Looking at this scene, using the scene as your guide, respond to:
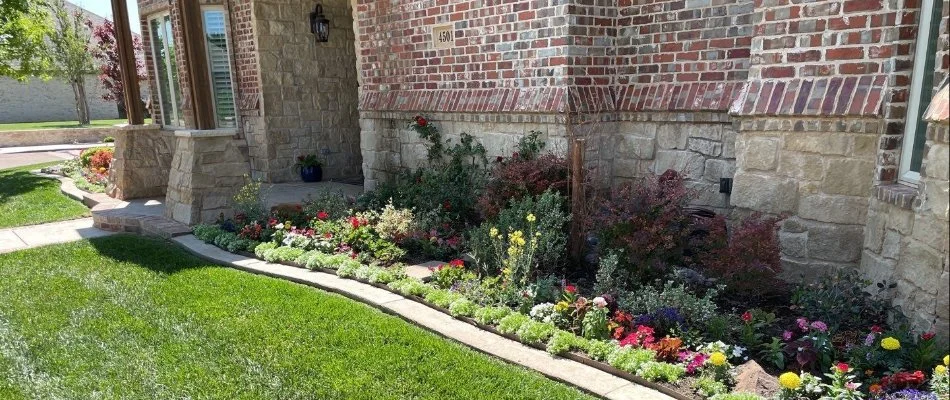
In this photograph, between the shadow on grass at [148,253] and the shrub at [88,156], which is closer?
the shadow on grass at [148,253]

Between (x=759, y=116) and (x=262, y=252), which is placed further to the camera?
(x=262, y=252)

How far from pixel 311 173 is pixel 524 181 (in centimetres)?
571

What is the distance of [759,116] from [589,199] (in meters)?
1.45

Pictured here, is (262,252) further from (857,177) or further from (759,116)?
(857,177)

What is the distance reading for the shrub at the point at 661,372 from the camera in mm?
3105

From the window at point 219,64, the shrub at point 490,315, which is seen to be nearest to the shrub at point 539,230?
the shrub at point 490,315

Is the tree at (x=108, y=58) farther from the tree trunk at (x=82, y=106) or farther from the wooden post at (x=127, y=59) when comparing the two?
the wooden post at (x=127, y=59)

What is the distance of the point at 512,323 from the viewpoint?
381 cm

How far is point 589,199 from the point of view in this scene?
5105 millimetres

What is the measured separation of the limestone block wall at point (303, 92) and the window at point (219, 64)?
965 millimetres

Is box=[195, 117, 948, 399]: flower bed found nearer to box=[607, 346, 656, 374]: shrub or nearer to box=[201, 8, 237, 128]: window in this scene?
box=[607, 346, 656, 374]: shrub

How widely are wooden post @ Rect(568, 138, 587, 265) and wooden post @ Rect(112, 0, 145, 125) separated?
6.57 metres

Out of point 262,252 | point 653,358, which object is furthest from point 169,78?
point 653,358

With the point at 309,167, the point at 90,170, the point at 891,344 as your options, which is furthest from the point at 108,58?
Answer: the point at 891,344
